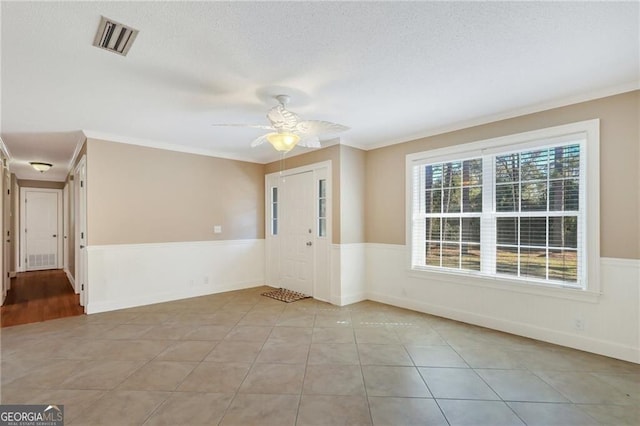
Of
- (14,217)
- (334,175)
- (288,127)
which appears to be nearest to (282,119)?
(288,127)

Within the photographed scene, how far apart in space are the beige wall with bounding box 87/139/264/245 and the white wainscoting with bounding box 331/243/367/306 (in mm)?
2044

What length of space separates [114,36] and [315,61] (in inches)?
54.0

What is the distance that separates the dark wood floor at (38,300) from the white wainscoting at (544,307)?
4664mm

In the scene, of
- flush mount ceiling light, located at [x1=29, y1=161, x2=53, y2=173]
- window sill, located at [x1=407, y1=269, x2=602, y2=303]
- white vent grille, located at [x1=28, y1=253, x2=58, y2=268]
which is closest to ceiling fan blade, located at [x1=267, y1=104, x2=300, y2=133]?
window sill, located at [x1=407, y1=269, x2=602, y2=303]

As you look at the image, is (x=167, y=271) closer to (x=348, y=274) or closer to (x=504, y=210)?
(x=348, y=274)

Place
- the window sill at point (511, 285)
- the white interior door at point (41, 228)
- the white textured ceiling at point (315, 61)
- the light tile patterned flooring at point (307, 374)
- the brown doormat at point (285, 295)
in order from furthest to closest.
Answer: the white interior door at point (41, 228)
the brown doormat at point (285, 295)
the window sill at point (511, 285)
the light tile patterned flooring at point (307, 374)
the white textured ceiling at point (315, 61)

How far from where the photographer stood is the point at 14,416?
2068mm

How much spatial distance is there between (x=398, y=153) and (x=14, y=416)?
15.5 feet

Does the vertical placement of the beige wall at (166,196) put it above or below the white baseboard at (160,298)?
above

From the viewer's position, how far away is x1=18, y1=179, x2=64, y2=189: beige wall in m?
7.83

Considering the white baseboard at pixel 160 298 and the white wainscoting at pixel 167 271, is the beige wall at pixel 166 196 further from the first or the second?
the white baseboard at pixel 160 298

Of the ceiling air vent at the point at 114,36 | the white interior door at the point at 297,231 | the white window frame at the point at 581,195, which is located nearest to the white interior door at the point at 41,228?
the white interior door at the point at 297,231

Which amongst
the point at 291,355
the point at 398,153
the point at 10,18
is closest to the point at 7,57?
the point at 10,18

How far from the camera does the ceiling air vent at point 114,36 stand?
6.36 feet
